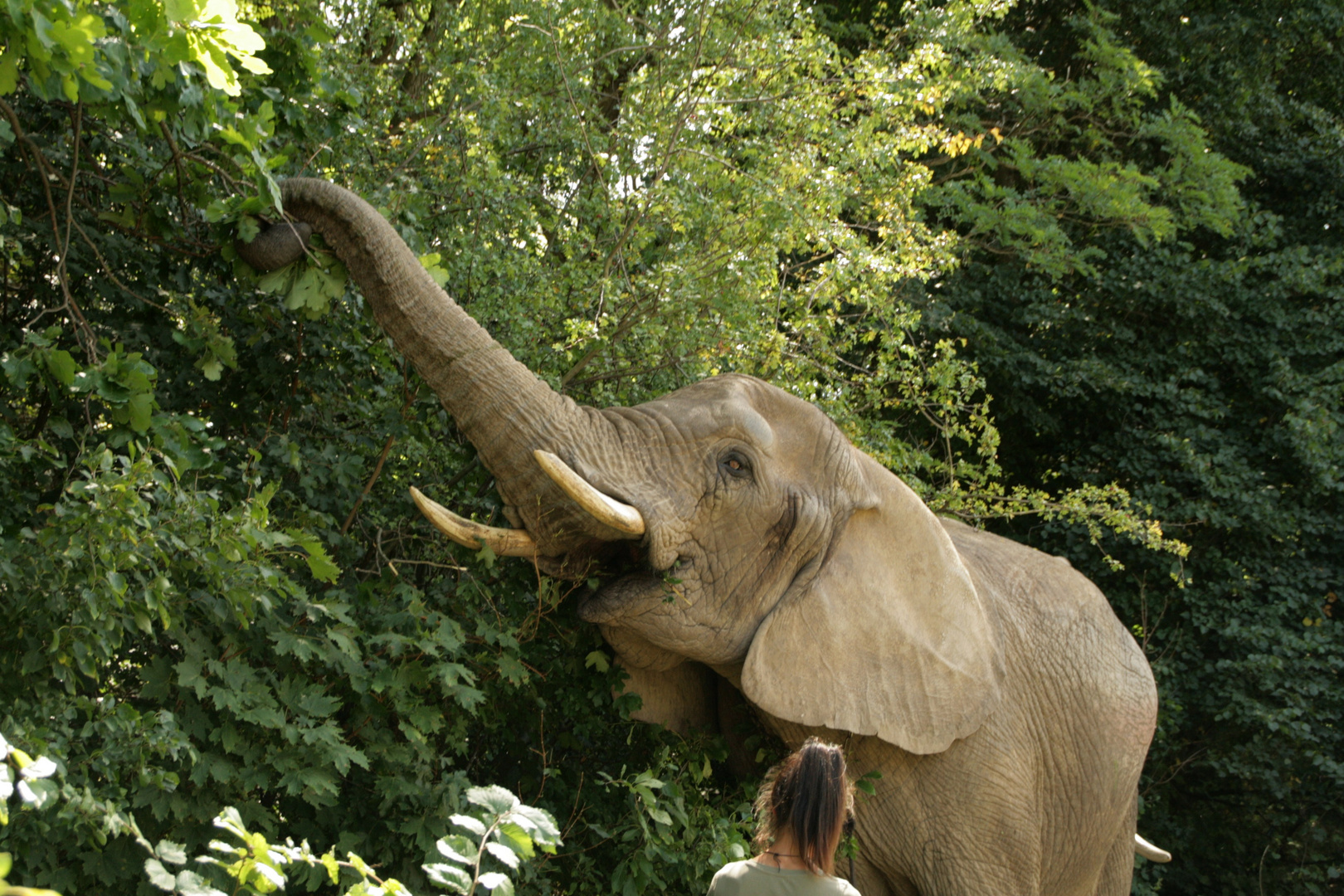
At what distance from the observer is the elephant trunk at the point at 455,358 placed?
3775 mm

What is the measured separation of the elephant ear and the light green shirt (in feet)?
4.88

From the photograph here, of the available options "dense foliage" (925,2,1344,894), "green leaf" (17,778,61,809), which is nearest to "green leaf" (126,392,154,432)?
"green leaf" (17,778,61,809)

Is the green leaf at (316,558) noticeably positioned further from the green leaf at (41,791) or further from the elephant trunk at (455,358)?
the green leaf at (41,791)

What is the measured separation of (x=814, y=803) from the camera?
8.36 feet

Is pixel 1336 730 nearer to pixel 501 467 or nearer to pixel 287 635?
pixel 501 467

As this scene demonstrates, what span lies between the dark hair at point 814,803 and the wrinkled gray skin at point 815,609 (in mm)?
1411

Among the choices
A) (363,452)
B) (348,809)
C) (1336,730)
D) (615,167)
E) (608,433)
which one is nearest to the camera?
(348,809)

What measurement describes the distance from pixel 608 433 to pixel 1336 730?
6.10m

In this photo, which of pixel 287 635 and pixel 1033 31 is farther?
pixel 1033 31

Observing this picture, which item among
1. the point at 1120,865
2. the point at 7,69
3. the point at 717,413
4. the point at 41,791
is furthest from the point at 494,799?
the point at 1120,865

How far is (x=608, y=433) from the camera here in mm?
4082

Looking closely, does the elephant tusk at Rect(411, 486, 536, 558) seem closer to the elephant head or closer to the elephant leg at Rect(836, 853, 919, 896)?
the elephant head

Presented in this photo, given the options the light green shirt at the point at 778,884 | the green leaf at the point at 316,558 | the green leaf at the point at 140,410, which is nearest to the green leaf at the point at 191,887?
the light green shirt at the point at 778,884

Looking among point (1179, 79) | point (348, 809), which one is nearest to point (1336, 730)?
point (1179, 79)
